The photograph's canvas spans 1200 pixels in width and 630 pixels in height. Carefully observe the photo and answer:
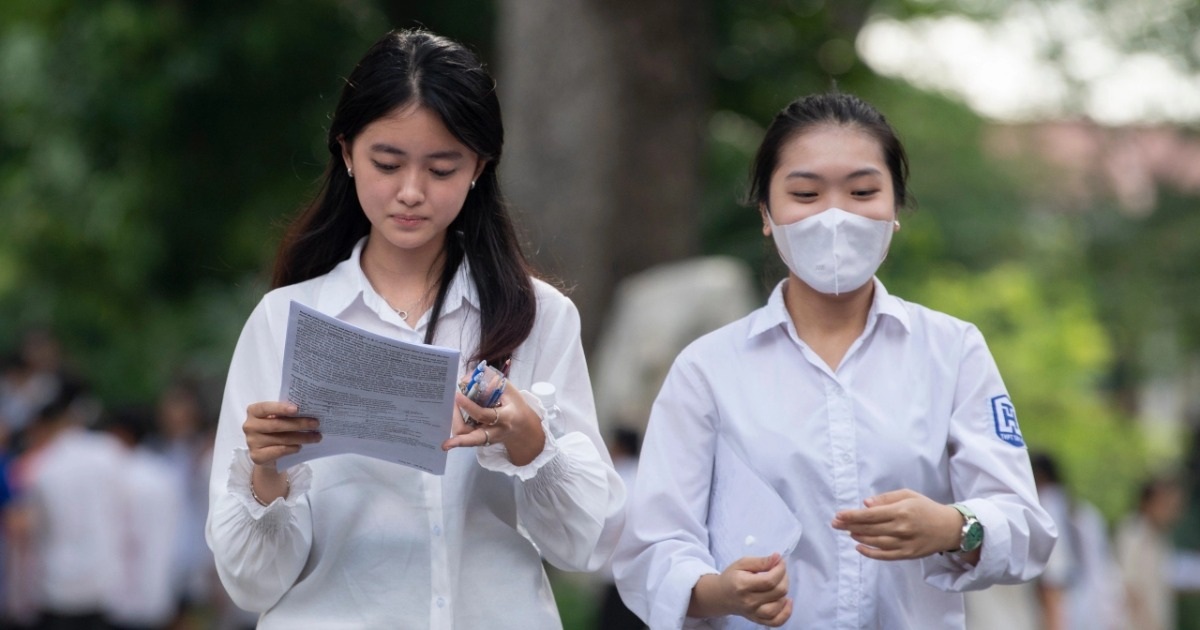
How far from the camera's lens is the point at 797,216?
3.41m

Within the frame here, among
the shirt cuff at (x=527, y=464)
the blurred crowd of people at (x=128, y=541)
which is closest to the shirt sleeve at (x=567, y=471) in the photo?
the shirt cuff at (x=527, y=464)

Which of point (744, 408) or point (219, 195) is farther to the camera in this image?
point (219, 195)

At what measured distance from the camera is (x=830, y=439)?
3.34m

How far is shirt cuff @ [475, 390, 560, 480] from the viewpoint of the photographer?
321 centimetres

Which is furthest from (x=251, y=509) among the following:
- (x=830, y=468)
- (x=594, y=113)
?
(x=594, y=113)

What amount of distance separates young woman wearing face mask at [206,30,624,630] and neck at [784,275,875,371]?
47 cm

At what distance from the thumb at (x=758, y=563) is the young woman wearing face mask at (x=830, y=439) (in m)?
0.04

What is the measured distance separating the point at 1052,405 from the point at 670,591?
14.1m

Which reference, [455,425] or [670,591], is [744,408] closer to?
[670,591]

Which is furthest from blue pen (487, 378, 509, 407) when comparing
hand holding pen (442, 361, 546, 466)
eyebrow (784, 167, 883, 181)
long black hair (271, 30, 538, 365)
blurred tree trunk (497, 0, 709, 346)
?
blurred tree trunk (497, 0, 709, 346)

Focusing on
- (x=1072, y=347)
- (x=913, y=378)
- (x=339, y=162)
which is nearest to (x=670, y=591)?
(x=913, y=378)

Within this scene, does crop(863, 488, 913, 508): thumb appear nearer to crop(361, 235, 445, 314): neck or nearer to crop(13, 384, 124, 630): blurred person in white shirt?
crop(361, 235, 445, 314): neck

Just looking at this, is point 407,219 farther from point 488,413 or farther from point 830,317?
point 830,317

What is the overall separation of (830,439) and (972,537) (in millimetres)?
338
